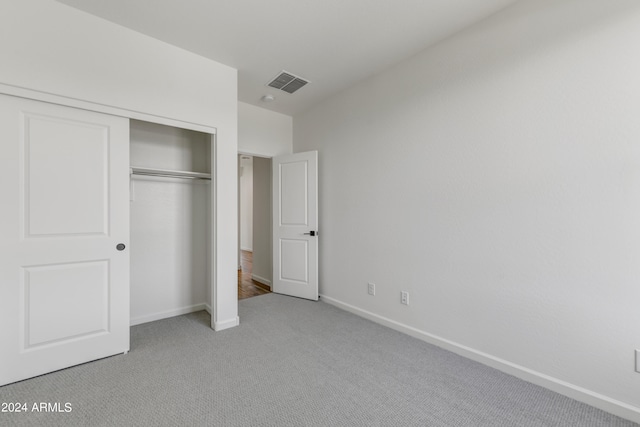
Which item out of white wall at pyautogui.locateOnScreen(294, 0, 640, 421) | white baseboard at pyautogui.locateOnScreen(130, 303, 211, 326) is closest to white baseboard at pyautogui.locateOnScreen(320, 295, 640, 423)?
white wall at pyautogui.locateOnScreen(294, 0, 640, 421)

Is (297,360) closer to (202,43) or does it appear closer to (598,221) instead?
(598,221)

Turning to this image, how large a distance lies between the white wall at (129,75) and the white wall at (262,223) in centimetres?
178

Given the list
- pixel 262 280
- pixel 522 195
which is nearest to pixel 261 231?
pixel 262 280

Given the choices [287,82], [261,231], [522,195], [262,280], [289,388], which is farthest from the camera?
[261,231]

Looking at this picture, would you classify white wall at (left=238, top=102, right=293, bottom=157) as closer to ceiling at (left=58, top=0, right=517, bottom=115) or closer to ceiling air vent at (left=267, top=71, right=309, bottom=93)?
ceiling air vent at (left=267, top=71, right=309, bottom=93)

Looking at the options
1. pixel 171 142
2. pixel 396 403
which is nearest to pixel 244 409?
pixel 396 403

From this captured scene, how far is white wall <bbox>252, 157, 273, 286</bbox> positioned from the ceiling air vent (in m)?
1.51

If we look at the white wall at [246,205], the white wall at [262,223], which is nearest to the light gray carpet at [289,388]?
the white wall at [262,223]

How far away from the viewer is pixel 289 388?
1895 mm

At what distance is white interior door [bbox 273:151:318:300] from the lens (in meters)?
3.83

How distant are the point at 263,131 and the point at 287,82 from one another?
974 mm

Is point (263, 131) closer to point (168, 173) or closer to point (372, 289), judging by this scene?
point (168, 173)

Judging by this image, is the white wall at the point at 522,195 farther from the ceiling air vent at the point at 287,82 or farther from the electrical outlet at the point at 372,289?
the ceiling air vent at the point at 287,82

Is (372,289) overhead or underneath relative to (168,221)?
underneath
